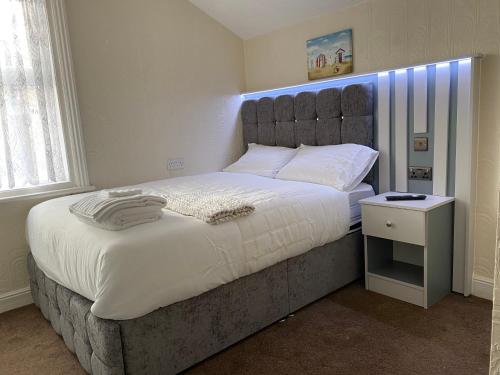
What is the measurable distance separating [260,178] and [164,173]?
909 millimetres

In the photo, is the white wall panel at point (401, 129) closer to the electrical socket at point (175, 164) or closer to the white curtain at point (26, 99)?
the electrical socket at point (175, 164)

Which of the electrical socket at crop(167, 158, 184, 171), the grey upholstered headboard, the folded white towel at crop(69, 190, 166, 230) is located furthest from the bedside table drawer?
the electrical socket at crop(167, 158, 184, 171)

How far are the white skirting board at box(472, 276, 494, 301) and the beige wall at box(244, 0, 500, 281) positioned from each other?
23mm

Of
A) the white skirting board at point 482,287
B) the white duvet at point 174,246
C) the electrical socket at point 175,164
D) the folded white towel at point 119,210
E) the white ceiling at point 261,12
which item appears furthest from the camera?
the electrical socket at point 175,164

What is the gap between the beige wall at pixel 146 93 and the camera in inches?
115

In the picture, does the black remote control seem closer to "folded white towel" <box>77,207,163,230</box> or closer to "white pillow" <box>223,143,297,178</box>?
"white pillow" <box>223,143,297,178</box>

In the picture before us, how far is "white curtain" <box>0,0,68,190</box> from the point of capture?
2.61 m

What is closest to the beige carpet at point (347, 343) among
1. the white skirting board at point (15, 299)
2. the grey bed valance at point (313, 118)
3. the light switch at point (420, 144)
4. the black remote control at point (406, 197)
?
the white skirting board at point (15, 299)

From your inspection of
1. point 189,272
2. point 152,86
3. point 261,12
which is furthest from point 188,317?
point 261,12

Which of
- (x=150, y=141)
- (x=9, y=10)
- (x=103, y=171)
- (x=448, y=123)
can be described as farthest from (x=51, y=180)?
(x=448, y=123)

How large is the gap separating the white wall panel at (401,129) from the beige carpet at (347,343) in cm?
84

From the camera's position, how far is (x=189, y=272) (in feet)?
5.79

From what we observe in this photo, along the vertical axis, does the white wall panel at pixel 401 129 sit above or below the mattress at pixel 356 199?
above

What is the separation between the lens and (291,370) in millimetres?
1866
